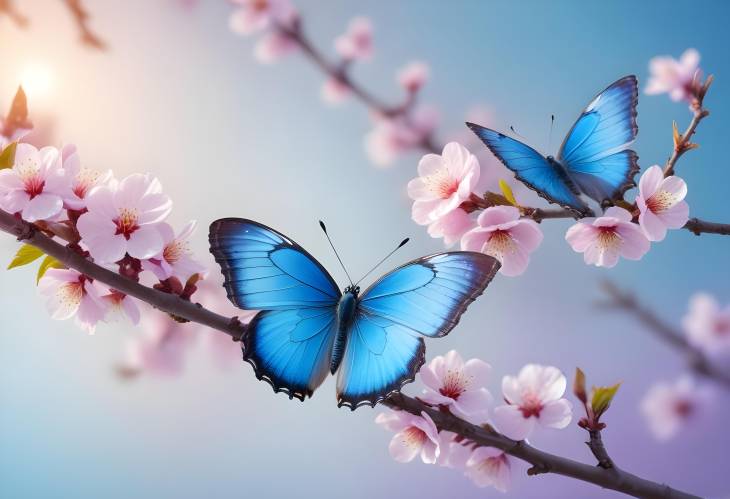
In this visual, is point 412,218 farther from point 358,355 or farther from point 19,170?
point 19,170

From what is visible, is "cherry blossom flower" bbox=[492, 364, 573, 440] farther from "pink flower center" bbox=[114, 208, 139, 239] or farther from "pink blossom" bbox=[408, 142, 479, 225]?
"pink flower center" bbox=[114, 208, 139, 239]

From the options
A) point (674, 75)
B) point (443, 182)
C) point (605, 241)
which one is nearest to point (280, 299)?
point (443, 182)

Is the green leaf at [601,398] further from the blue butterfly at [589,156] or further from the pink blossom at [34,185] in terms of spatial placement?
the pink blossom at [34,185]

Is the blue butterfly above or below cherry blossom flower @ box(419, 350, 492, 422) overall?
above

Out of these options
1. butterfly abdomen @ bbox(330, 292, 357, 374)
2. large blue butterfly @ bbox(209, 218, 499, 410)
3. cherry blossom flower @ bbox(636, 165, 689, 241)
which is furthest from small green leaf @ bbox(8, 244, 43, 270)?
cherry blossom flower @ bbox(636, 165, 689, 241)

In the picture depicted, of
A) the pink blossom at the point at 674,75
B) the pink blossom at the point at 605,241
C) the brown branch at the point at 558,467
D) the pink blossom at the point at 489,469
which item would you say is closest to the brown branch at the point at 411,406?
the brown branch at the point at 558,467
